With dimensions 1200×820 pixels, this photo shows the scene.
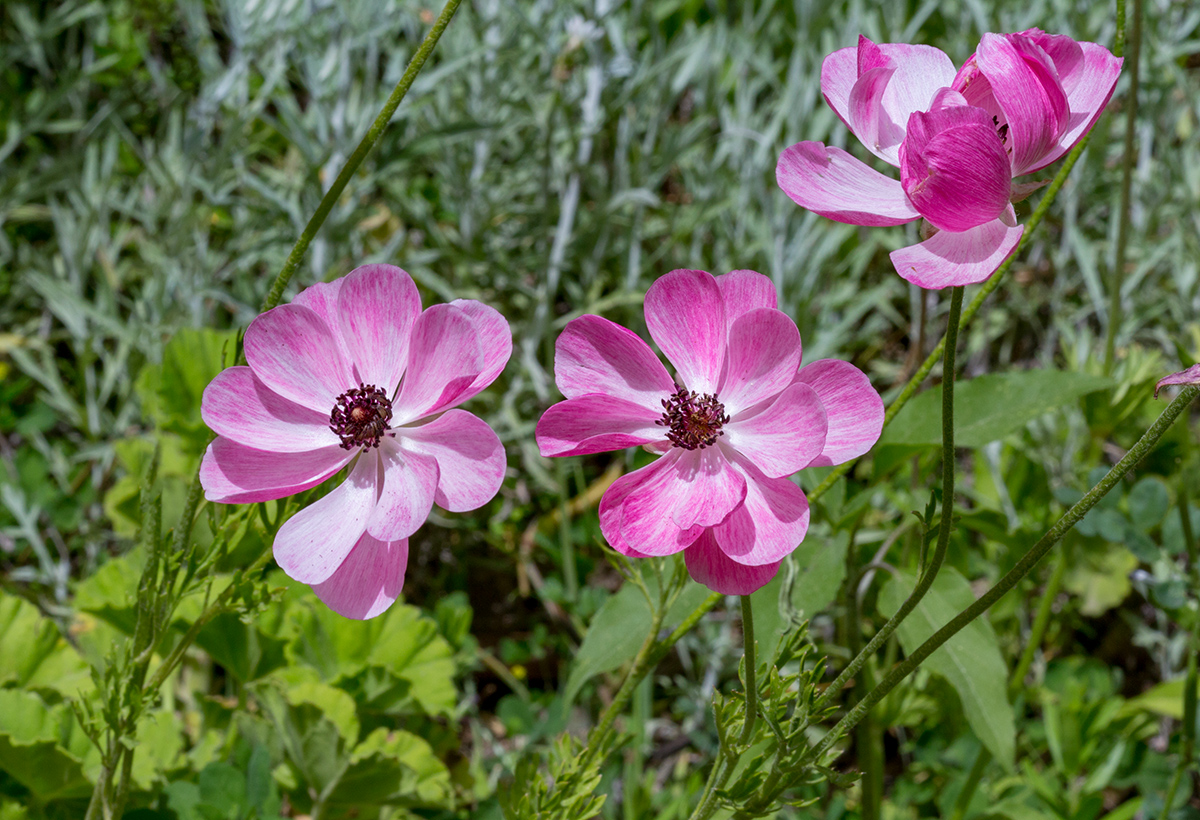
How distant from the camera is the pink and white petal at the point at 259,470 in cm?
66

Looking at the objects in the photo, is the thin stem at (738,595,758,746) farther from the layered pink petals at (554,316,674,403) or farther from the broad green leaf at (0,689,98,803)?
the broad green leaf at (0,689,98,803)

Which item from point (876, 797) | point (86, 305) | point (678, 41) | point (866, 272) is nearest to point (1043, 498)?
point (876, 797)

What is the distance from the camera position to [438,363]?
676 mm

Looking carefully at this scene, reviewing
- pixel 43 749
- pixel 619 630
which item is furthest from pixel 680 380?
pixel 43 749

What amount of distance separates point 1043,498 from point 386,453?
5.02ft

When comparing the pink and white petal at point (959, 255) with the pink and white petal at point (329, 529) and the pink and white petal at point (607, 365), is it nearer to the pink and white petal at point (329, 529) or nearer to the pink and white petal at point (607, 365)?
the pink and white petal at point (607, 365)

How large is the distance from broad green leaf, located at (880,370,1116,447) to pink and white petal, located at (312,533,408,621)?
0.69m

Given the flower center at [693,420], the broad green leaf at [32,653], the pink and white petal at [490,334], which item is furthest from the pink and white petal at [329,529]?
the broad green leaf at [32,653]

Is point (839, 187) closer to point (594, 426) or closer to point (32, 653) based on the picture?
point (594, 426)

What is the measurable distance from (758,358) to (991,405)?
0.60 meters

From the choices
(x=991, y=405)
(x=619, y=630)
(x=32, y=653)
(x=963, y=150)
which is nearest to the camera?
(x=963, y=150)

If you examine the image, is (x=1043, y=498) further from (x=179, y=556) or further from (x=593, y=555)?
(x=179, y=556)

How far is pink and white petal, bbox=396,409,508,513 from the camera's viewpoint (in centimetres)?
64

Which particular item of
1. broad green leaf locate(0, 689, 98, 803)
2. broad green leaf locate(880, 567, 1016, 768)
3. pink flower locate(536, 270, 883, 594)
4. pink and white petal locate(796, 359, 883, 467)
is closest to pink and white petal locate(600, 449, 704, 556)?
pink flower locate(536, 270, 883, 594)
